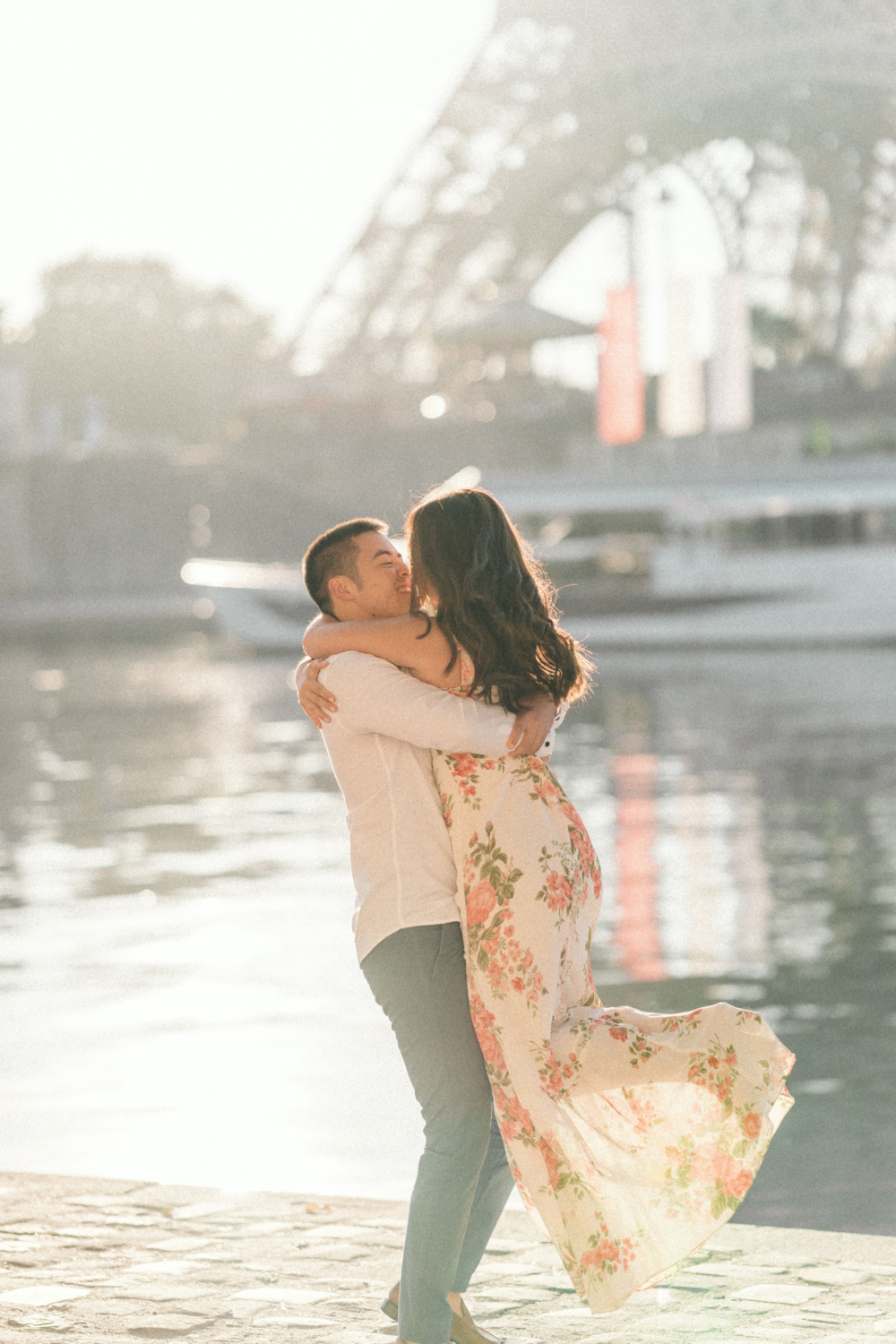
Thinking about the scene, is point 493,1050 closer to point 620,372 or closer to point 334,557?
point 334,557

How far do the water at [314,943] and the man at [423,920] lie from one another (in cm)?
180

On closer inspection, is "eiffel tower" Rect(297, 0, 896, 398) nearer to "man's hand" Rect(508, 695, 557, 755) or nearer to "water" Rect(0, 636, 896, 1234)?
"water" Rect(0, 636, 896, 1234)

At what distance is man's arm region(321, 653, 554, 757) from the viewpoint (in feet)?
12.4

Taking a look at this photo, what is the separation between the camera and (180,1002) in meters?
8.07

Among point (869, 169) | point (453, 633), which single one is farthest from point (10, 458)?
point (453, 633)

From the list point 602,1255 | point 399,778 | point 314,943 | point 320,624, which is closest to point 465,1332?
point 602,1255

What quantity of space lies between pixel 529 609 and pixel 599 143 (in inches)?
2277

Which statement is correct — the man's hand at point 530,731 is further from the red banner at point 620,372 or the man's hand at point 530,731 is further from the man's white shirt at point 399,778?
the red banner at point 620,372

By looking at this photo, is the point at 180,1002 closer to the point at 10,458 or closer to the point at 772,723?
the point at 772,723

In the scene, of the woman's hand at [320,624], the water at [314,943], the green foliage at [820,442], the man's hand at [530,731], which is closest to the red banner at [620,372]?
the green foliage at [820,442]

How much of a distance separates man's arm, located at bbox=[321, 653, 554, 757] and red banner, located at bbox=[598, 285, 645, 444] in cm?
4159

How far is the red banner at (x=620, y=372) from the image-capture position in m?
45.2

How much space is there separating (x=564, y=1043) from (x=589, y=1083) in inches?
3.1

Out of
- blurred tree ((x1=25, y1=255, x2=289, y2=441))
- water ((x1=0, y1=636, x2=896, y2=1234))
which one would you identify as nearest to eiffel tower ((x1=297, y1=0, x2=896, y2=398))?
blurred tree ((x1=25, y1=255, x2=289, y2=441))
